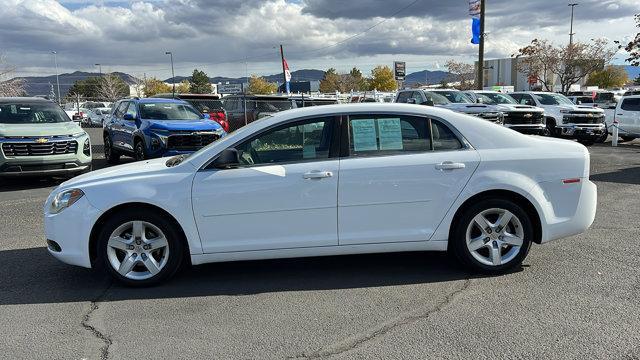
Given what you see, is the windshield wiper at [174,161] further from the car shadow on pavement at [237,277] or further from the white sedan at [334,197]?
the car shadow on pavement at [237,277]

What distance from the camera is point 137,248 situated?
15.4 ft

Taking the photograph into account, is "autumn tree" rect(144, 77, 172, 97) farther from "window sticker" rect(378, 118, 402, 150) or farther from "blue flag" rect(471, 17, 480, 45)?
"window sticker" rect(378, 118, 402, 150)

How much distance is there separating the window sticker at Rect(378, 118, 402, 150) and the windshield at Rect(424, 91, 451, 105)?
547 inches

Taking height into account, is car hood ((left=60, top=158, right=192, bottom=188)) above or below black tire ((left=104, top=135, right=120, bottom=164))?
above

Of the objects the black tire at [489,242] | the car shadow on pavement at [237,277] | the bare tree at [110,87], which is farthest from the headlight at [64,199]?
the bare tree at [110,87]

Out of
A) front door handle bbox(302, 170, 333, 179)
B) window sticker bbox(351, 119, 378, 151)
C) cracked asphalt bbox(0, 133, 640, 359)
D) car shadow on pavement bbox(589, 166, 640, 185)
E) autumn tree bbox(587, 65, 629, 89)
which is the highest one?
autumn tree bbox(587, 65, 629, 89)

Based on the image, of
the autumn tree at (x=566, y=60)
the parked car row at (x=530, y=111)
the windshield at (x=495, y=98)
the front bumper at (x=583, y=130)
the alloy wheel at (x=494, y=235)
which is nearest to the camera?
the alloy wheel at (x=494, y=235)

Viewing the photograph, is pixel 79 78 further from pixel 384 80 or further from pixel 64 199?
pixel 64 199

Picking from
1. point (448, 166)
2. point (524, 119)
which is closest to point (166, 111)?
point (448, 166)

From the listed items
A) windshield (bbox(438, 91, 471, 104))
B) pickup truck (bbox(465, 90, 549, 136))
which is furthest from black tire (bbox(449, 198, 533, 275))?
windshield (bbox(438, 91, 471, 104))

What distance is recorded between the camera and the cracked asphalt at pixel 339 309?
3.57 metres

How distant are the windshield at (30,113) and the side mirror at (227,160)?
810 cm

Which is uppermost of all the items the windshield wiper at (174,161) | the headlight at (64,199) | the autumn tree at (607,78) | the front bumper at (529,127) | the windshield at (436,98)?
the autumn tree at (607,78)

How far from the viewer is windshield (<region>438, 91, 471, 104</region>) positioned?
61.9 feet
